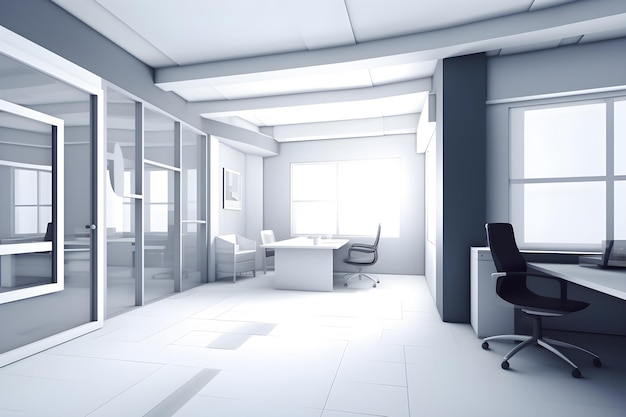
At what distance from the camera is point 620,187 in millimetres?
3846

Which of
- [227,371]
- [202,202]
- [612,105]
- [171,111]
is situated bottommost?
[227,371]

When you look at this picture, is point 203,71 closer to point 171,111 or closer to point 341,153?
point 171,111

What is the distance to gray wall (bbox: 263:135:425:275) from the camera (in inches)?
296

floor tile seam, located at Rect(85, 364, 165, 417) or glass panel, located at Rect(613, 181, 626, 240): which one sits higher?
glass panel, located at Rect(613, 181, 626, 240)

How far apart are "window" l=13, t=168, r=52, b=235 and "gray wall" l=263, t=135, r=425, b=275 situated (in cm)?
539

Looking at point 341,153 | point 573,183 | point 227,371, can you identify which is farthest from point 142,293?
point 573,183

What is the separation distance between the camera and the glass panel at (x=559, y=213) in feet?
12.9

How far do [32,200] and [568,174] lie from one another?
5.71m

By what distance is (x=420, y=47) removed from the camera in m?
3.84

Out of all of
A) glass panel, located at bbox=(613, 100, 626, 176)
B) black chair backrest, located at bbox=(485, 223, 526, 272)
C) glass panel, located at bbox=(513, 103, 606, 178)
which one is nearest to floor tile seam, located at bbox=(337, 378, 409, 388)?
black chair backrest, located at bbox=(485, 223, 526, 272)

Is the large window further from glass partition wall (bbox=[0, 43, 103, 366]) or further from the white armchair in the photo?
glass partition wall (bbox=[0, 43, 103, 366])

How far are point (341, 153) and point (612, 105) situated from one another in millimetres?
4990

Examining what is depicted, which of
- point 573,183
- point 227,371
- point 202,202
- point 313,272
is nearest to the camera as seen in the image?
point 227,371

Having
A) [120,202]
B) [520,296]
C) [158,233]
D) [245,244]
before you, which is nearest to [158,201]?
[158,233]
